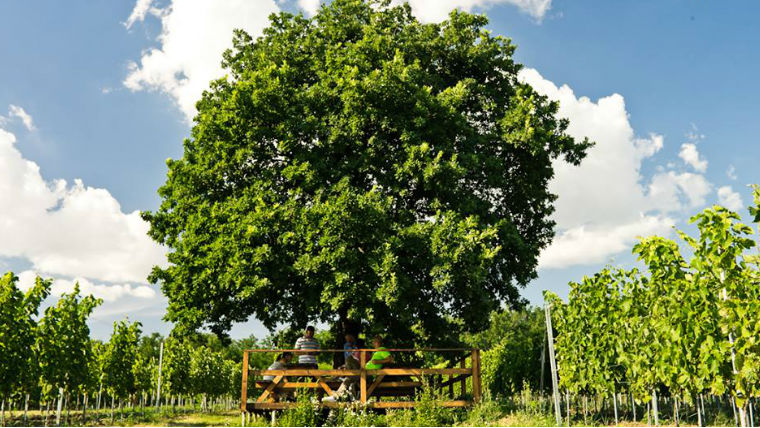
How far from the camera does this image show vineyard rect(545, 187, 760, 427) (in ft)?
34.3

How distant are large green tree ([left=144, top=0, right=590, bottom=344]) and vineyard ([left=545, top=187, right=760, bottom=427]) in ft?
Result: 11.2

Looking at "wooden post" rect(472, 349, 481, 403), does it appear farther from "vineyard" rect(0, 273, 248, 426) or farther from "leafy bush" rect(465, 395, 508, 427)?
"vineyard" rect(0, 273, 248, 426)

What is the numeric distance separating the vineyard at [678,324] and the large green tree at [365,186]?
11.2 feet

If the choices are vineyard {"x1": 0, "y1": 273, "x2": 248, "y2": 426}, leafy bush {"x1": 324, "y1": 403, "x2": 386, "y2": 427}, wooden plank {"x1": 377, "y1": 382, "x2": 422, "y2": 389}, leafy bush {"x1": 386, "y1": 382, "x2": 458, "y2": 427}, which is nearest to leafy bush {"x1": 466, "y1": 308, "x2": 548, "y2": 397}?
wooden plank {"x1": 377, "y1": 382, "x2": 422, "y2": 389}

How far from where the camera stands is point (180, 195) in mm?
19625

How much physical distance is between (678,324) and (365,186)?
428 inches

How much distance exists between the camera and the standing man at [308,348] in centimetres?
1616

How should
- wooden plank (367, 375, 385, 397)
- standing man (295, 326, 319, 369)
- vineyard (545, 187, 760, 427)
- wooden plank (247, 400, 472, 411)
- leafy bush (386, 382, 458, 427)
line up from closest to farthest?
1. vineyard (545, 187, 760, 427)
2. leafy bush (386, 382, 458, 427)
3. wooden plank (247, 400, 472, 411)
4. wooden plank (367, 375, 385, 397)
5. standing man (295, 326, 319, 369)

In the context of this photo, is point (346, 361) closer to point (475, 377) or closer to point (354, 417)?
point (354, 417)

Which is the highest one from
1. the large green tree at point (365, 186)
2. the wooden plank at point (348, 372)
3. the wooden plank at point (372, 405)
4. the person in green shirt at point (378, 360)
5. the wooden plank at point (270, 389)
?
the large green tree at point (365, 186)

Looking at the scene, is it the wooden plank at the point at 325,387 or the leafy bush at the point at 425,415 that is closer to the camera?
the leafy bush at the point at 425,415

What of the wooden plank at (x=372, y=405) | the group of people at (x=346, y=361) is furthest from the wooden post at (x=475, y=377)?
the group of people at (x=346, y=361)

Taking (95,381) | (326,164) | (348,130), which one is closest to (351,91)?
(348,130)

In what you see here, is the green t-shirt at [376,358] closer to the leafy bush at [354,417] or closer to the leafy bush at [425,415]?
the leafy bush at [354,417]
